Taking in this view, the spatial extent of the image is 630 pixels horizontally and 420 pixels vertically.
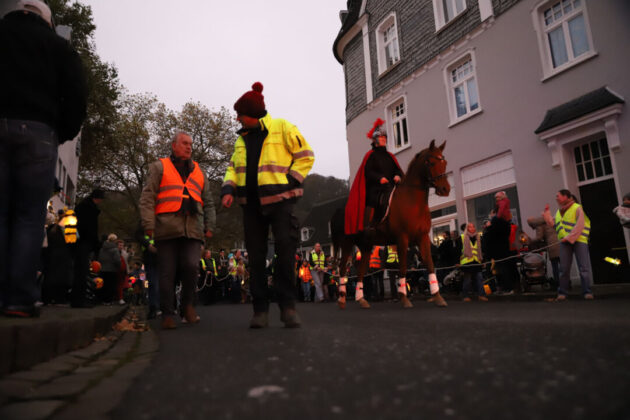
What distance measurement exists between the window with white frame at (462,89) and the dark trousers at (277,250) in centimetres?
1194

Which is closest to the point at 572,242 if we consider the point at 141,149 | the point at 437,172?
the point at 437,172

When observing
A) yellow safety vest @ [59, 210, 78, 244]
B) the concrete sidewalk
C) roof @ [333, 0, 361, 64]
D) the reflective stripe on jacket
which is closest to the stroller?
the reflective stripe on jacket

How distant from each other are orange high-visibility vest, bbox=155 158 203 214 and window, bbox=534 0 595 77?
10827 millimetres

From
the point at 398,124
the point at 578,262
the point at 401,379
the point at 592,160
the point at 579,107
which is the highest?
the point at 398,124

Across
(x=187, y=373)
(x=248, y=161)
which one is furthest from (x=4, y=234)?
(x=248, y=161)

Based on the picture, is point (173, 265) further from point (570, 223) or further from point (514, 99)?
point (514, 99)

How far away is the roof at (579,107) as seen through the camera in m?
10.8

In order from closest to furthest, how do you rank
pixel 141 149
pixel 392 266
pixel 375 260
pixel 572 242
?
pixel 572 242, pixel 392 266, pixel 375 260, pixel 141 149

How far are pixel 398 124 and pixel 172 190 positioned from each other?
14804mm

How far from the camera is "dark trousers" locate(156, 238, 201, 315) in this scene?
528 centimetres

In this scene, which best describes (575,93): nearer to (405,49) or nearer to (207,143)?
(405,49)

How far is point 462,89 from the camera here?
1574cm

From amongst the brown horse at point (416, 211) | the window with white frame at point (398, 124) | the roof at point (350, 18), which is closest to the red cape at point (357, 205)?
the brown horse at point (416, 211)

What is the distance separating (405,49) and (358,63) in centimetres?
340
